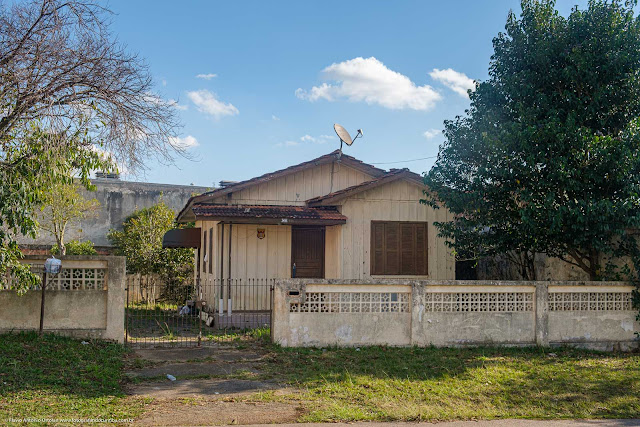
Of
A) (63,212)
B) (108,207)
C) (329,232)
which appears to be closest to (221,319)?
(329,232)

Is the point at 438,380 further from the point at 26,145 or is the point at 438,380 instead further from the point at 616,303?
the point at 26,145

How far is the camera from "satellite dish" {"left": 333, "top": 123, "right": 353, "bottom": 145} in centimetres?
1579

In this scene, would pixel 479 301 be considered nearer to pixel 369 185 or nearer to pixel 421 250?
pixel 421 250

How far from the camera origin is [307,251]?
15.1 metres

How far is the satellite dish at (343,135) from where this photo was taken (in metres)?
15.8

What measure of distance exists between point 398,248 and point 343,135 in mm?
3516

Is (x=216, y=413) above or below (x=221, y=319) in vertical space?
below

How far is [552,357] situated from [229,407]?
597 centimetres

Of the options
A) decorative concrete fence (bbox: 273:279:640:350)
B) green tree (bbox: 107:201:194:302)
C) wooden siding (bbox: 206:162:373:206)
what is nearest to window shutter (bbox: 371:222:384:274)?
wooden siding (bbox: 206:162:373:206)

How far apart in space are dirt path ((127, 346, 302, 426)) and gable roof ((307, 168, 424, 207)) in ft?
16.5

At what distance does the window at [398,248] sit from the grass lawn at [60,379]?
6700 mm

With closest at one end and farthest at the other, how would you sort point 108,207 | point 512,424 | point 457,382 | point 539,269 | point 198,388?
point 512,424 < point 198,388 < point 457,382 < point 539,269 < point 108,207

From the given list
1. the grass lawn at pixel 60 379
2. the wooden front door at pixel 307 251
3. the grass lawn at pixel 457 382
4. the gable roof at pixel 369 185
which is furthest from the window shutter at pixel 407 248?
the grass lawn at pixel 60 379

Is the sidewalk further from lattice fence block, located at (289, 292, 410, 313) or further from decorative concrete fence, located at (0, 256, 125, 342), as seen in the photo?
decorative concrete fence, located at (0, 256, 125, 342)
